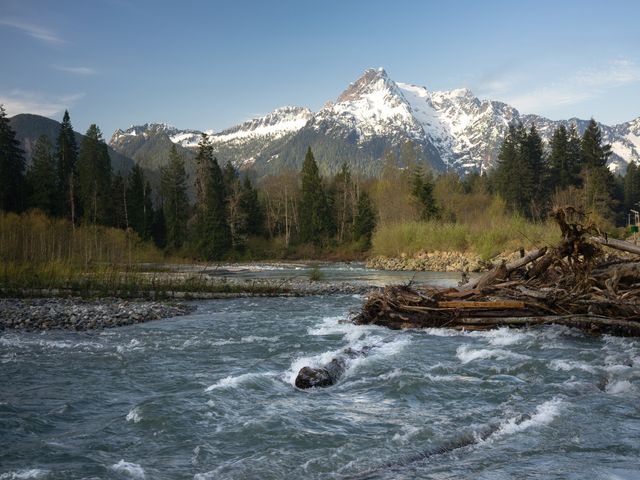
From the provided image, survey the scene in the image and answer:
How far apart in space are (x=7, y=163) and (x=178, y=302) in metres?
43.3

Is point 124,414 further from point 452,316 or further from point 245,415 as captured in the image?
point 452,316

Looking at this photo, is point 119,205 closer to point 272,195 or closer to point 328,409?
point 272,195

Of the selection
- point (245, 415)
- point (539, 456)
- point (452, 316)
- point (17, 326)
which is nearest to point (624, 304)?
point (452, 316)

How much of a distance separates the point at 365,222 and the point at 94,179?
32.3 m

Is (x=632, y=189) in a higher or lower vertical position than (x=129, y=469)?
higher

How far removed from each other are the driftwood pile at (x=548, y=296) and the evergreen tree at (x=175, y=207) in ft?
182

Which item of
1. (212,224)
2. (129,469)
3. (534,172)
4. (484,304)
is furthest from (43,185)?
(129,469)

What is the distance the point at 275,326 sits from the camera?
15.8 m

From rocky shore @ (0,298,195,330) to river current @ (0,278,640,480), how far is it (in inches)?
129

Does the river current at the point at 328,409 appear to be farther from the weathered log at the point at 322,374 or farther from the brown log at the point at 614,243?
the brown log at the point at 614,243

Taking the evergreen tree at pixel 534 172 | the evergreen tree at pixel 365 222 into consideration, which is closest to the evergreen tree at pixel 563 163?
the evergreen tree at pixel 534 172

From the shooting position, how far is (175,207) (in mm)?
68375

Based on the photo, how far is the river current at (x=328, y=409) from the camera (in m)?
5.71

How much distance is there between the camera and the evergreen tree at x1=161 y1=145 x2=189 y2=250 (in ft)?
222
